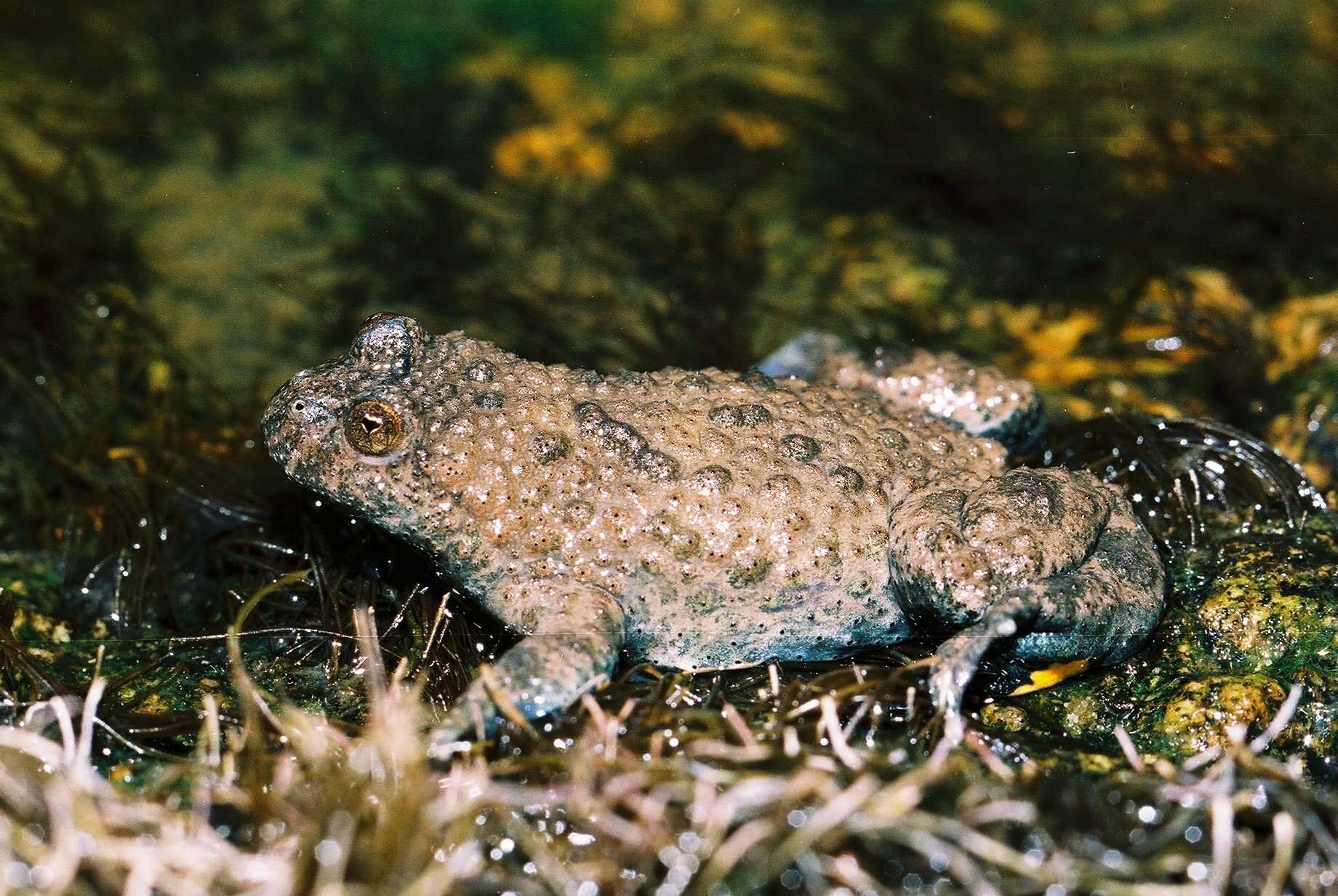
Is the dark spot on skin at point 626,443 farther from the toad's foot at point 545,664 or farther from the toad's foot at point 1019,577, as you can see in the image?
the toad's foot at point 1019,577

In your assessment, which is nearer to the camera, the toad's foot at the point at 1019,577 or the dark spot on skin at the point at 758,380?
the toad's foot at the point at 1019,577

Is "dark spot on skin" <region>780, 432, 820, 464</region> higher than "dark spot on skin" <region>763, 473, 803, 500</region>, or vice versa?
"dark spot on skin" <region>780, 432, 820, 464</region>

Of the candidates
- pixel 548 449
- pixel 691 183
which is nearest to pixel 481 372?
pixel 548 449

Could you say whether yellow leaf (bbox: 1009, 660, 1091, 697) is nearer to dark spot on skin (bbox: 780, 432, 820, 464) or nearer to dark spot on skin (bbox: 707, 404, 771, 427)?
dark spot on skin (bbox: 780, 432, 820, 464)

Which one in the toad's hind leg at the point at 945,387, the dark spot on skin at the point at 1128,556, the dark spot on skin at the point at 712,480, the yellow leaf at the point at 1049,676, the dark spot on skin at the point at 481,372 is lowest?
the yellow leaf at the point at 1049,676

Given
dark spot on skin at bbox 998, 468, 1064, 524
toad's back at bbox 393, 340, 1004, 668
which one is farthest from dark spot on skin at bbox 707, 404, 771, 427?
dark spot on skin at bbox 998, 468, 1064, 524

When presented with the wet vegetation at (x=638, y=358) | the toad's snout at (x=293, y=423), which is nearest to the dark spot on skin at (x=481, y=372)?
the toad's snout at (x=293, y=423)

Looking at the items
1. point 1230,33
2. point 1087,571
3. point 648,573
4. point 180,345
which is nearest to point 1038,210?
point 1230,33
